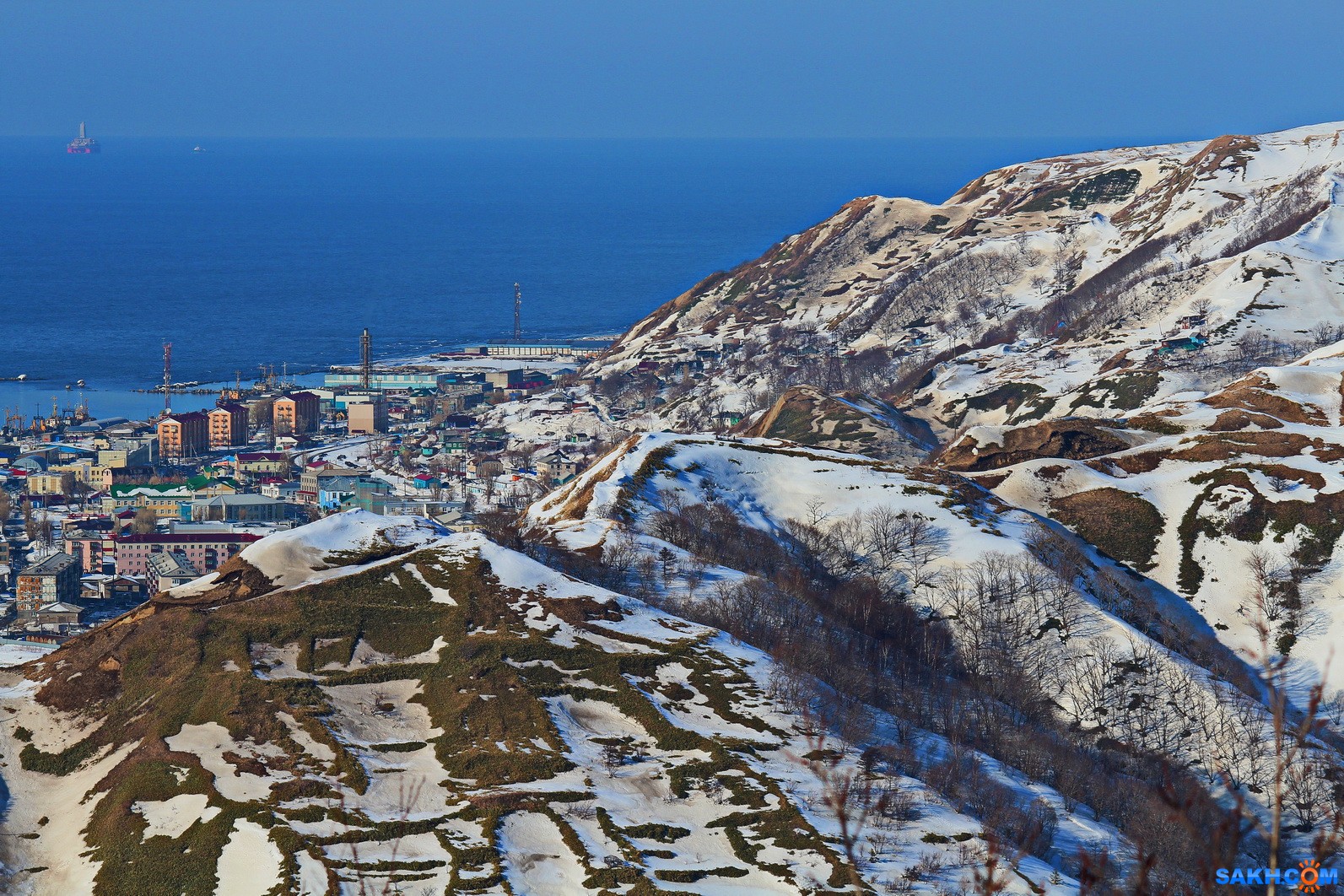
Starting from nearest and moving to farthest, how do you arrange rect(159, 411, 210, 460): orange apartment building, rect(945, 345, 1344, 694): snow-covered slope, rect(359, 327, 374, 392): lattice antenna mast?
rect(945, 345, 1344, 694): snow-covered slope
rect(159, 411, 210, 460): orange apartment building
rect(359, 327, 374, 392): lattice antenna mast

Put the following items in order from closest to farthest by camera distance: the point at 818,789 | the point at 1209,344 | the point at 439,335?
the point at 818,789, the point at 1209,344, the point at 439,335

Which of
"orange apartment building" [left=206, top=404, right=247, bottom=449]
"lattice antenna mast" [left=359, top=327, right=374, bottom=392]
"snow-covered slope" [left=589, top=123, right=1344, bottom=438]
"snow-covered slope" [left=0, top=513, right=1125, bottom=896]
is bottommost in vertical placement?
"orange apartment building" [left=206, top=404, right=247, bottom=449]

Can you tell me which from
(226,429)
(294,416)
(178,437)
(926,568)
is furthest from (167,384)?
(926,568)

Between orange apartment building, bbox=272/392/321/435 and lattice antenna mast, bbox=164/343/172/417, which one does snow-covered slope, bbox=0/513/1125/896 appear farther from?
lattice antenna mast, bbox=164/343/172/417

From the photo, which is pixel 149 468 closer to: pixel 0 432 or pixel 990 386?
pixel 0 432

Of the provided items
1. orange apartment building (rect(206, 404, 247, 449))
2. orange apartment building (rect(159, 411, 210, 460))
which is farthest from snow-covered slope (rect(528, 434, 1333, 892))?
orange apartment building (rect(206, 404, 247, 449))

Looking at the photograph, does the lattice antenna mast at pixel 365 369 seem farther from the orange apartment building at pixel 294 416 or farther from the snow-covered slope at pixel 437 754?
the snow-covered slope at pixel 437 754

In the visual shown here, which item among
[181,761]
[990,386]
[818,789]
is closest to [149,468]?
[990,386]
